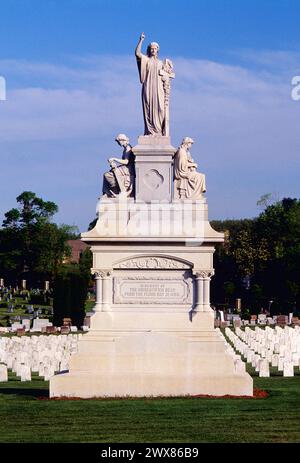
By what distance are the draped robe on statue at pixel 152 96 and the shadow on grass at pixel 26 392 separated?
6.23m

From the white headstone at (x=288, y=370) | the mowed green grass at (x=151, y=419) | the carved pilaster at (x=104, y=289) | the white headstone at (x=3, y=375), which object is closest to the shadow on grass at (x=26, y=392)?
the mowed green grass at (x=151, y=419)

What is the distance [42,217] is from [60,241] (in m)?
5.77

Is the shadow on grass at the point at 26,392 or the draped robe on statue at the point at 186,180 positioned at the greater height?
the draped robe on statue at the point at 186,180

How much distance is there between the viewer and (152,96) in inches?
1046

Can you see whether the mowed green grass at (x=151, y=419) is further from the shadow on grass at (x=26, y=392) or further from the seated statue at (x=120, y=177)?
the seated statue at (x=120, y=177)

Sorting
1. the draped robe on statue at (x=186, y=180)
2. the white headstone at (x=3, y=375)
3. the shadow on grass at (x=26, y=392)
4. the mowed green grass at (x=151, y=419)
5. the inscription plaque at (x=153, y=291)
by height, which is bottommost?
the mowed green grass at (x=151, y=419)

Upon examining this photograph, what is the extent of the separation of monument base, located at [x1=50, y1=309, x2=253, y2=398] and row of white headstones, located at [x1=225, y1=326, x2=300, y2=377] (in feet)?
21.6

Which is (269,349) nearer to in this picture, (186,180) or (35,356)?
(35,356)

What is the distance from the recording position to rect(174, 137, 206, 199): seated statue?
26.0m

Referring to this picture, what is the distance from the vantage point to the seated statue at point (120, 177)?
26125mm

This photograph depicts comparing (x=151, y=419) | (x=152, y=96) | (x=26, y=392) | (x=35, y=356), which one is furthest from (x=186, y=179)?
(x=35, y=356)

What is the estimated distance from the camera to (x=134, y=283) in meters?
25.5

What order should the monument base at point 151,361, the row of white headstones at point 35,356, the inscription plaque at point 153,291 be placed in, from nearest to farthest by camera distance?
the monument base at point 151,361 < the inscription plaque at point 153,291 < the row of white headstones at point 35,356

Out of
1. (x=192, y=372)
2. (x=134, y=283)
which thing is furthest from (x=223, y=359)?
(x=134, y=283)
